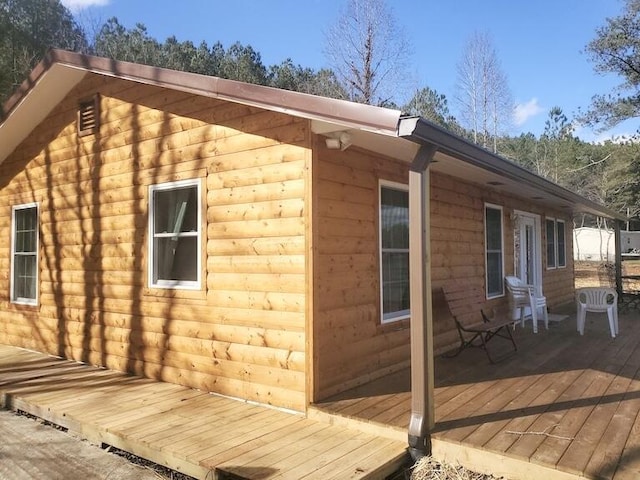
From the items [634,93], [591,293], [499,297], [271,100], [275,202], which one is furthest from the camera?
[634,93]

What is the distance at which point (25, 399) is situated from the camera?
15.1 feet

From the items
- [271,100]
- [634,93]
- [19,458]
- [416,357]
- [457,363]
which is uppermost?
[634,93]

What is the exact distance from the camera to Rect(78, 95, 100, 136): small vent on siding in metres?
5.89

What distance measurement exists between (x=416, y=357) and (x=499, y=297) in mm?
4764

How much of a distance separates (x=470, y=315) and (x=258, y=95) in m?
4.15

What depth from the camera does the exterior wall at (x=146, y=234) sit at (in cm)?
409

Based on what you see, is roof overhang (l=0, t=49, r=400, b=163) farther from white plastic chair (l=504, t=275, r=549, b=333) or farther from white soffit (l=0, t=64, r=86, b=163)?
white plastic chair (l=504, t=275, r=549, b=333)

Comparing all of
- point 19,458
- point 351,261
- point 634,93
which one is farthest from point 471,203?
point 634,93

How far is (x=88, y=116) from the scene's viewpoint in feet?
19.7

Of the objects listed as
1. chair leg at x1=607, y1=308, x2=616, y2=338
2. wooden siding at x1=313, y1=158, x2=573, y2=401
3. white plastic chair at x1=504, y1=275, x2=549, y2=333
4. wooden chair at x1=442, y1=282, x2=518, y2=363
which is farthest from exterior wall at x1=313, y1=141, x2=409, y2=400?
chair leg at x1=607, y1=308, x2=616, y2=338

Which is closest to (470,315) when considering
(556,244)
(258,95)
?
(258,95)

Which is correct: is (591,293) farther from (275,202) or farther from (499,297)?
(275,202)

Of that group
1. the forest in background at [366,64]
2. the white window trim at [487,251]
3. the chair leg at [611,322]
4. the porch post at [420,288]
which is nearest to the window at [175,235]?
the porch post at [420,288]

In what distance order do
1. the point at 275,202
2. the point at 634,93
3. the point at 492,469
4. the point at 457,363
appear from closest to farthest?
the point at 492,469 < the point at 275,202 < the point at 457,363 < the point at 634,93
